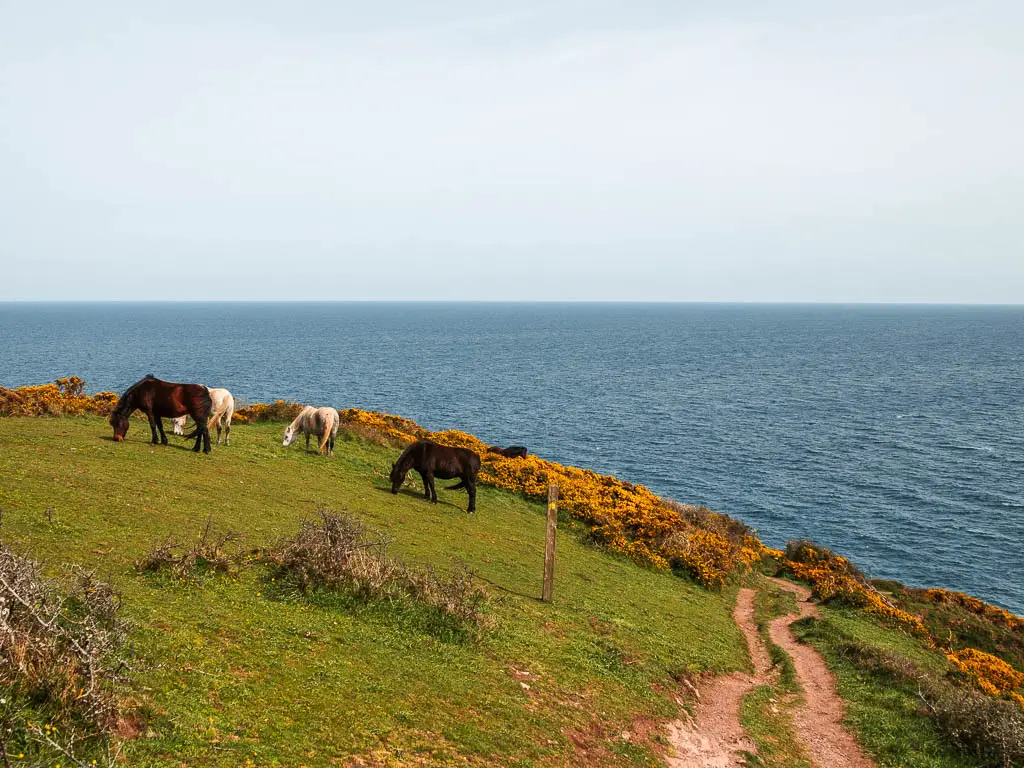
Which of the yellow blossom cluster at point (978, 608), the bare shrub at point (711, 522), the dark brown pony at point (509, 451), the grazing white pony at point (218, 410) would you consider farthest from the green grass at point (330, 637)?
the yellow blossom cluster at point (978, 608)

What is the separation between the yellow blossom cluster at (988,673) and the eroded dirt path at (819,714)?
4.73 meters

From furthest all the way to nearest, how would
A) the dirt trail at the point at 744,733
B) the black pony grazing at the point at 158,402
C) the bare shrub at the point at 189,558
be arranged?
the black pony grazing at the point at 158,402 → the dirt trail at the point at 744,733 → the bare shrub at the point at 189,558

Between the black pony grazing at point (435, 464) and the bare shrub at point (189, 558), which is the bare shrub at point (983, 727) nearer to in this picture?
the bare shrub at point (189, 558)

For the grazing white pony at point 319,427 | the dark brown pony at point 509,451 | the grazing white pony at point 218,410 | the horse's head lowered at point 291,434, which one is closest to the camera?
the grazing white pony at point 218,410

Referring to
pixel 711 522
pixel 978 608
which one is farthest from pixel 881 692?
pixel 978 608

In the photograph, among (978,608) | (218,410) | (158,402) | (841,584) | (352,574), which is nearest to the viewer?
(352,574)

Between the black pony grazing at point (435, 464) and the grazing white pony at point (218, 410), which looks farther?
the grazing white pony at point (218, 410)

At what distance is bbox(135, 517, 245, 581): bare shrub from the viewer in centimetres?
1188

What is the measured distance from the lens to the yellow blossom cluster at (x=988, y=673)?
63.0 ft

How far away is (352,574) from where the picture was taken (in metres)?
13.3

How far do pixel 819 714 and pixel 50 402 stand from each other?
1217 inches

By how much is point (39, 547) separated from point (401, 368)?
378 ft

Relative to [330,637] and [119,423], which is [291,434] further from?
[330,637]

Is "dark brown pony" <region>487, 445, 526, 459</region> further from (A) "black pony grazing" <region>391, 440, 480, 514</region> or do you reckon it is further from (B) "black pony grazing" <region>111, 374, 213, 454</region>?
(B) "black pony grazing" <region>111, 374, 213, 454</region>
